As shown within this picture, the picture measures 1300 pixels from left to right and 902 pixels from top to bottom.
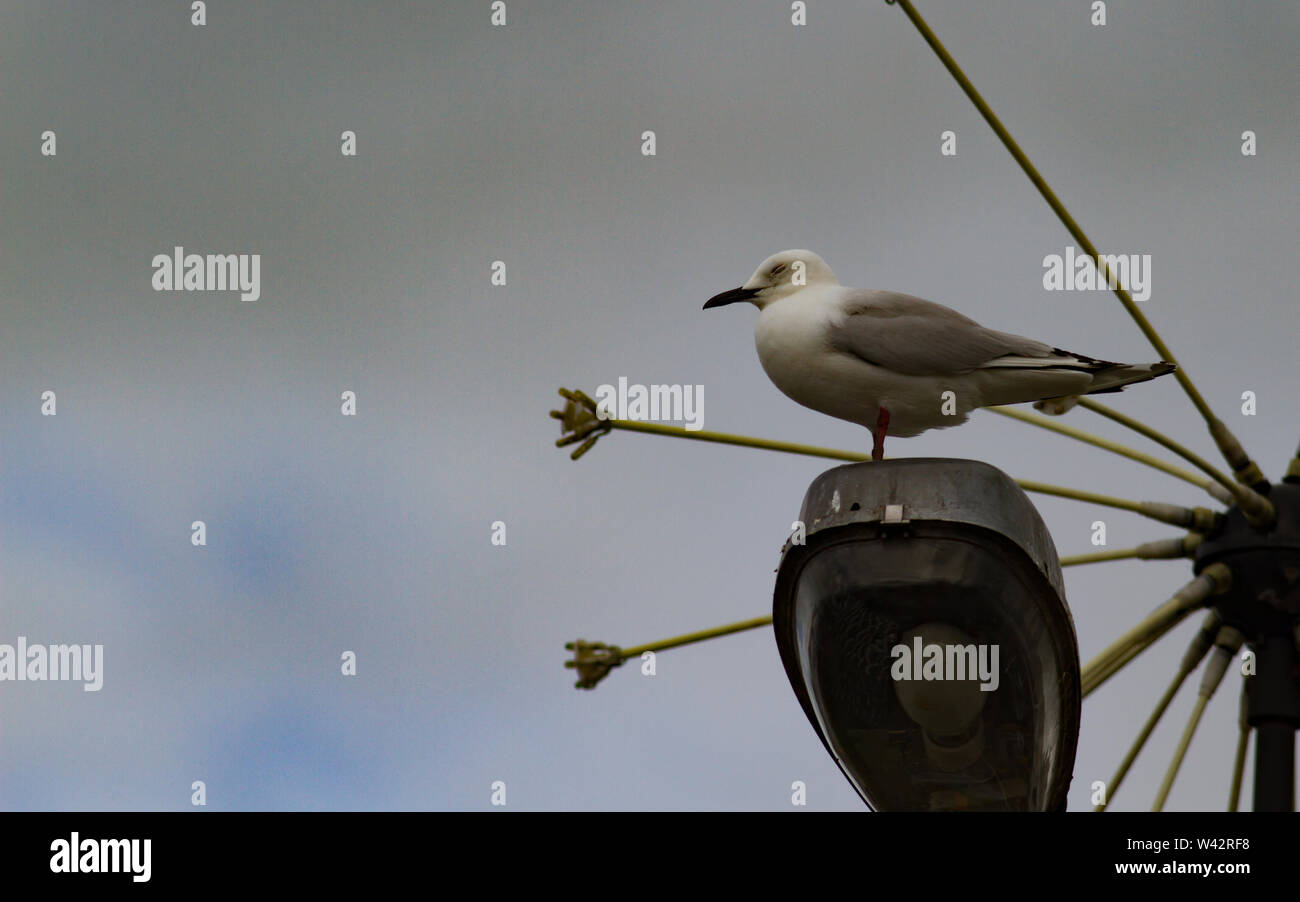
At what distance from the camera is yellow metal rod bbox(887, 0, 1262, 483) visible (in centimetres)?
1047

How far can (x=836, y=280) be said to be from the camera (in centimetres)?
1023

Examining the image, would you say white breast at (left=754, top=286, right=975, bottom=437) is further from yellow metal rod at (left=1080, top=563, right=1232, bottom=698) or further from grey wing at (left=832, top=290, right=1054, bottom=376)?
yellow metal rod at (left=1080, top=563, right=1232, bottom=698)

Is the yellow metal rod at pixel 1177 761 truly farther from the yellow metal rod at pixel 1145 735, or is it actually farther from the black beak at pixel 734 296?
the black beak at pixel 734 296

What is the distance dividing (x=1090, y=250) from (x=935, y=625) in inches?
232

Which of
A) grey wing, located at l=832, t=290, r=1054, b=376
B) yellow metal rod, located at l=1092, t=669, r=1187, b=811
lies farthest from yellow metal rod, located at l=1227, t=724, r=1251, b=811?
grey wing, located at l=832, t=290, r=1054, b=376

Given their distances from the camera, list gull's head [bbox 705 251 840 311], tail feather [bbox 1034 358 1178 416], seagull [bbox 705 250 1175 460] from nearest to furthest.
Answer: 1. tail feather [bbox 1034 358 1178 416]
2. seagull [bbox 705 250 1175 460]
3. gull's head [bbox 705 251 840 311]

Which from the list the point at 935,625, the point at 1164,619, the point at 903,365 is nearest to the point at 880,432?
the point at 903,365

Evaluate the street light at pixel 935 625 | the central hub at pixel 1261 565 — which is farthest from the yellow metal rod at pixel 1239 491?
the street light at pixel 935 625

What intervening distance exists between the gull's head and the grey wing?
528 millimetres

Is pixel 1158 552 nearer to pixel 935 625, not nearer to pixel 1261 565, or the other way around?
pixel 1261 565

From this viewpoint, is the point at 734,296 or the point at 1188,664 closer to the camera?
the point at 734,296

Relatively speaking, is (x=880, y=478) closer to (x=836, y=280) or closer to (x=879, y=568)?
(x=879, y=568)

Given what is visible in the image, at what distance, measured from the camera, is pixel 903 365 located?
925cm
